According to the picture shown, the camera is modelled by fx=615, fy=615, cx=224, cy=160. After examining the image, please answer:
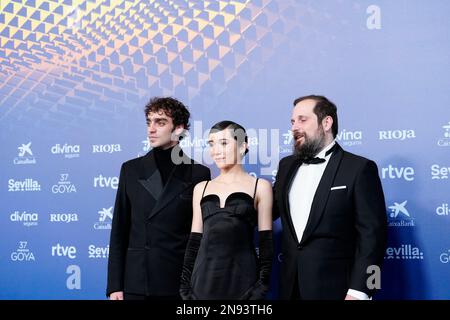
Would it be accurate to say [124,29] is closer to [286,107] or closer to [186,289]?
[286,107]

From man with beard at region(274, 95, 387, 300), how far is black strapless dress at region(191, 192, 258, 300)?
20 cm

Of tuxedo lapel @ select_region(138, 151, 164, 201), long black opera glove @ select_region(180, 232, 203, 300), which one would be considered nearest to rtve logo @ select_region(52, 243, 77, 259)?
tuxedo lapel @ select_region(138, 151, 164, 201)

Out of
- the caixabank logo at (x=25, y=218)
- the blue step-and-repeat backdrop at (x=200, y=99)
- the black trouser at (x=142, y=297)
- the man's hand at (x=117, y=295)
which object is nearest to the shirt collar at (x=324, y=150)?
the blue step-and-repeat backdrop at (x=200, y=99)

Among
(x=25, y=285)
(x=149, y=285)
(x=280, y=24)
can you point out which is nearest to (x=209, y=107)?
(x=280, y=24)

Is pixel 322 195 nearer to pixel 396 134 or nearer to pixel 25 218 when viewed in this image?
pixel 396 134

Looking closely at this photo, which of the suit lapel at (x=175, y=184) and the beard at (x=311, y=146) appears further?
the suit lapel at (x=175, y=184)

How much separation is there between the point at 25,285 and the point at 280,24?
252 cm

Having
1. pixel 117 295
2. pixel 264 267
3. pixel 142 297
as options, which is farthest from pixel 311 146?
pixel 117 295

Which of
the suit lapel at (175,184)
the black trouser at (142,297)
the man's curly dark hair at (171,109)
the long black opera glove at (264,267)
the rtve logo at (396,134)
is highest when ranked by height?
the man's curly dark hair at (171,109)

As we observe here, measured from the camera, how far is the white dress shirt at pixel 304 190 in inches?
117

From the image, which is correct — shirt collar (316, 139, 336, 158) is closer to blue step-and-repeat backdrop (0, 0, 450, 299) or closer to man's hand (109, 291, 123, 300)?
blue step-and-repeat backdrop (0, 0, 450, 299)

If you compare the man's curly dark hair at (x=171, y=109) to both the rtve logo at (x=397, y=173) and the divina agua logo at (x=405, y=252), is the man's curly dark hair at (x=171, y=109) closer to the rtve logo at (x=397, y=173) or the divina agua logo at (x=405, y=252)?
the rtve logo at (x=397, y=173)

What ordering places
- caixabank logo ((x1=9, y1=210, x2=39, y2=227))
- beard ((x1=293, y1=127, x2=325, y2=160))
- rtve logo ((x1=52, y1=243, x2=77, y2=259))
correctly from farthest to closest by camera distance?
1. caixabank logo ((x1=9, y1=210, x2=39, y2=227))
2. rtve logo ((x1=52, y1=243, x2=77, y2=259))
3. beard ((x1=293, y1=127, x2=325, y2=160))

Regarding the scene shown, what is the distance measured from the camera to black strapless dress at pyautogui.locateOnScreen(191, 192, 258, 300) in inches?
112
